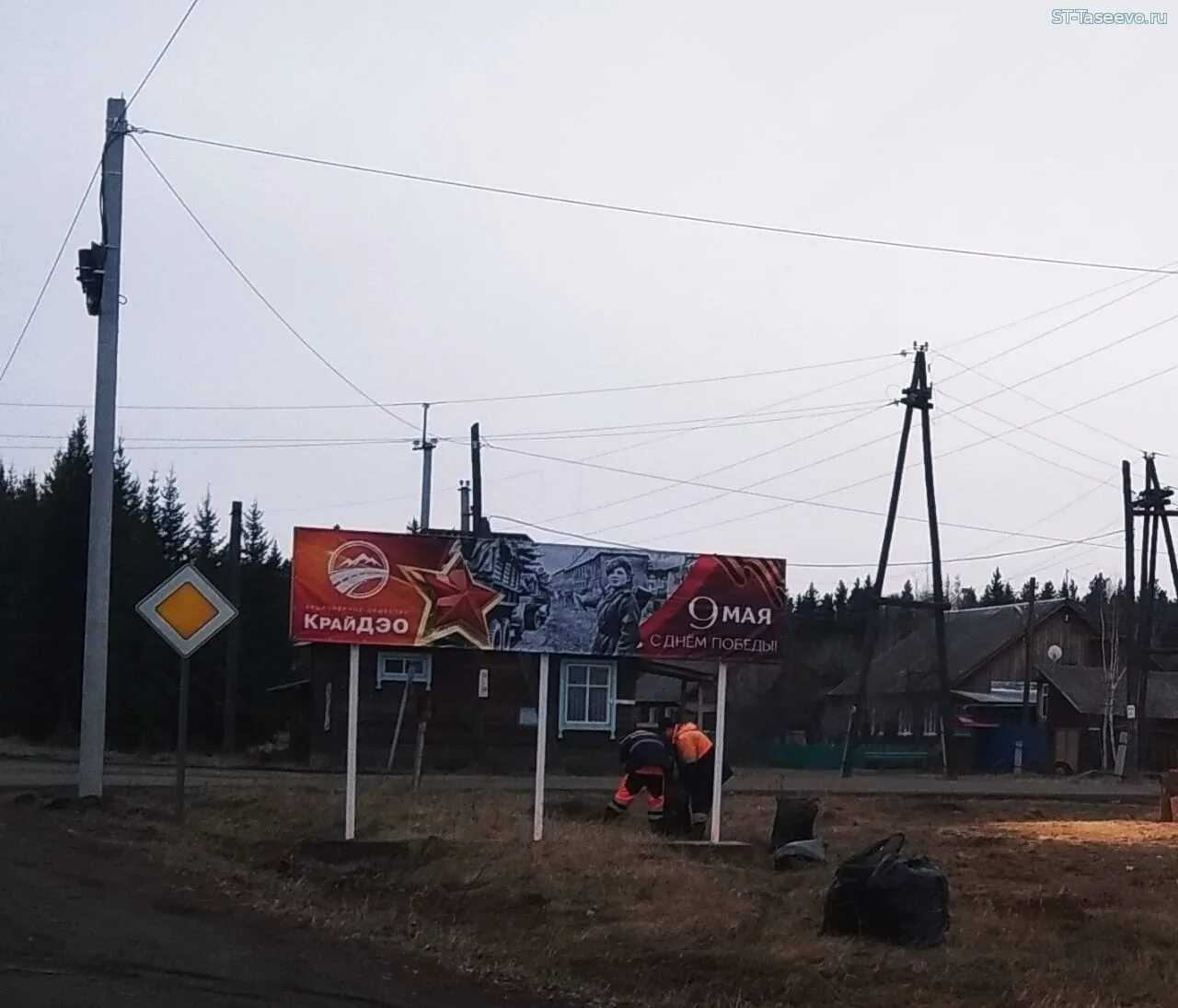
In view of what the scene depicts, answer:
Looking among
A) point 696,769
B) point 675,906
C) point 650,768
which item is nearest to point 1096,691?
point 696,769

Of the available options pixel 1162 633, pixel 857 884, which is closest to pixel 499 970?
pixel 857 884

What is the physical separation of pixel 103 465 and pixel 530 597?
7589mm

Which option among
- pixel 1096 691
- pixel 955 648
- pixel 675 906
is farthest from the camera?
pixel 955 648

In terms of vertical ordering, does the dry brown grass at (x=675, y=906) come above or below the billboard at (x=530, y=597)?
below

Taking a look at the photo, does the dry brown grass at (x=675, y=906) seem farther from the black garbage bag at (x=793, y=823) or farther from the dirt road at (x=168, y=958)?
the dirt road at (x=168, y=958)

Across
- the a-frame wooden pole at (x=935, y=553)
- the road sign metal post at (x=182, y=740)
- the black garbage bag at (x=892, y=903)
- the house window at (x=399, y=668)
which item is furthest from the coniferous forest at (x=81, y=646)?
the black garbage bag at (x=892, y=903)

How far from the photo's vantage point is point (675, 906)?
12.4m

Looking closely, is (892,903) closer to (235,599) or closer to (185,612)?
(185,612)

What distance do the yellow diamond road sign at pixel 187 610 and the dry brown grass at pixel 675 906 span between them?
216 cm

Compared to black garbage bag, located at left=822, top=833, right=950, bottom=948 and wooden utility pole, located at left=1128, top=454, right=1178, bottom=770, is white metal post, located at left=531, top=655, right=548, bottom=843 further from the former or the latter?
wooden utility pole, located at left=1128, top=454, right=1178, bottom=770

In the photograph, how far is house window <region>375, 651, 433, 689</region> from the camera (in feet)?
132

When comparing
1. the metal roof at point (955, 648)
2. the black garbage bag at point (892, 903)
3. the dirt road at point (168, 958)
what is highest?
the metal roof at point (955, 648)

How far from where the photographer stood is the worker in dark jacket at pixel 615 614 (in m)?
17.4

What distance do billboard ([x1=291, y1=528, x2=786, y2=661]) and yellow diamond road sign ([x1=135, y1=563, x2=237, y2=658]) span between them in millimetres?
3202
